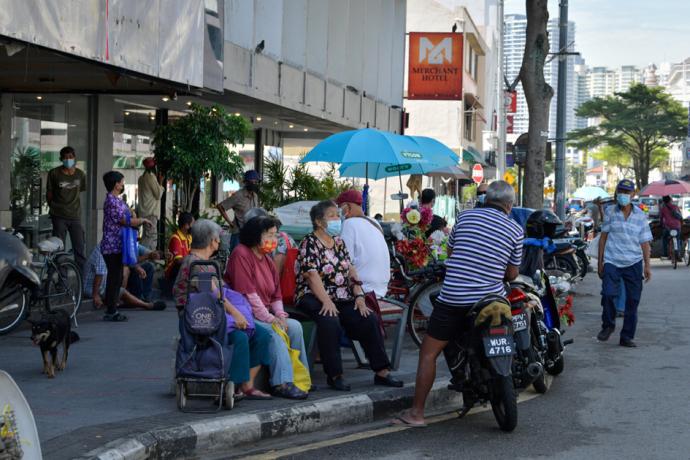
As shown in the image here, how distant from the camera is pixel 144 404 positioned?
8.15 m

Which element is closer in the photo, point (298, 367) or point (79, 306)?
point (298, 367)

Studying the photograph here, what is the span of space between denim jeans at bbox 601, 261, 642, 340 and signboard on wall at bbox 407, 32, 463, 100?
15.4 m

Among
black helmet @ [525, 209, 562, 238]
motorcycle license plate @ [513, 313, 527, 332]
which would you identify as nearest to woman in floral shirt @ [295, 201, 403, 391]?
motorcycle license plate @ [513, 313, 527, 332]

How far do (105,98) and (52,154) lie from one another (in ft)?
5.05

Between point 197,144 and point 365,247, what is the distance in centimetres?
697

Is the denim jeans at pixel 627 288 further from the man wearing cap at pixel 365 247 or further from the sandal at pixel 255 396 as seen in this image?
the sandal at pixel 255 396

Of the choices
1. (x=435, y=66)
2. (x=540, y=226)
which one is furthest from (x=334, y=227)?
(x=435, y=66)

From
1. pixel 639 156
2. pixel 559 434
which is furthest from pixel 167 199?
pixel 639 156

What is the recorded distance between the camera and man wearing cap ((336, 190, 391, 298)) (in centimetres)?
1031

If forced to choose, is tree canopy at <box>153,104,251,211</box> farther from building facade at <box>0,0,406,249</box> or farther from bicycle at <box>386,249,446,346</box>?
bicycle at <box>386,249,446,346</box>

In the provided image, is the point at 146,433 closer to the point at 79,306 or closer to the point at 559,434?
the point at 559,434

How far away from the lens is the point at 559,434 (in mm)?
8000

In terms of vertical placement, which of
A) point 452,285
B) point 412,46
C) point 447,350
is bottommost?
point 447,350

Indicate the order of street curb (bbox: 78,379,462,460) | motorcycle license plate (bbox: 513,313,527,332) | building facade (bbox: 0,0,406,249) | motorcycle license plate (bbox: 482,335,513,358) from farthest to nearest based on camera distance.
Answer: building facade (bbox: 0,0,406,249)
motorcycle license plate (bbox: 513,313,527,332)
motorcycle license plate (bbox: 482,335,513,358)
street curb (bbox: 78,379,462,460)
